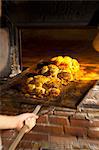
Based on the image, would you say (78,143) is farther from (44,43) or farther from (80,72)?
(44,43)

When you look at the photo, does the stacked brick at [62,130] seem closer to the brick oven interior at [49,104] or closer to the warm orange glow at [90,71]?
the brick oven interior at [49,104]

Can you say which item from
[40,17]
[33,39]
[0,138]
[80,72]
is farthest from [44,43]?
[40,17]

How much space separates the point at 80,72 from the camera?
64.2 inches

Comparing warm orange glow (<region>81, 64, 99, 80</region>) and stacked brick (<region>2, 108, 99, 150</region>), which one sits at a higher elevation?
warm orange glow (<region>81, 64, 99, 80</region>)

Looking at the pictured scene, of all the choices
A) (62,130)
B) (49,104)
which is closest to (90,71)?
(62,130)

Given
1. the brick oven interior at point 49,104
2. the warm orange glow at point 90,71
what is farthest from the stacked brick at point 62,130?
the warm orange glow at point 90,71

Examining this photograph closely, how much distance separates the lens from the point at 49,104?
117 centimetres

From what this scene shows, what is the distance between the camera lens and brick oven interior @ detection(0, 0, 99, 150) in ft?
3.48

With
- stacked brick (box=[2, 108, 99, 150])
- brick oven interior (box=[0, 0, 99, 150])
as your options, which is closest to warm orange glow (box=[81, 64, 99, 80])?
brick oven interior (box=[0, 0, 99, 150])

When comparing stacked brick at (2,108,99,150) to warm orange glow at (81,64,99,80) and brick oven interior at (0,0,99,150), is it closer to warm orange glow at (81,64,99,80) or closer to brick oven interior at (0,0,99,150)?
brick oven interior at (0,0,99,150)

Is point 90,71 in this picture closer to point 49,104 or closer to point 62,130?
point 62,130

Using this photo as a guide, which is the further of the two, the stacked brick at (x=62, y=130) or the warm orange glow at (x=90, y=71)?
the warm orange glow at (x=90, y=71)

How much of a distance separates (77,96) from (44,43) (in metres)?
1.57

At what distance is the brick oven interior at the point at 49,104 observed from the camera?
106 centimetres
